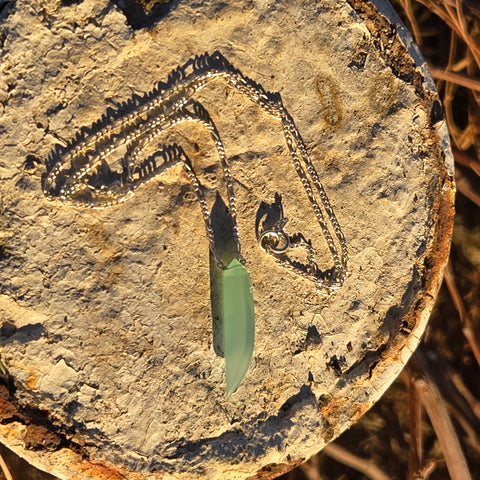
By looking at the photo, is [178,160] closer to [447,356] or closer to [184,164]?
[184,164]

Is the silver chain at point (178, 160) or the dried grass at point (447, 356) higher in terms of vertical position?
the silver chain at point (178, 160)

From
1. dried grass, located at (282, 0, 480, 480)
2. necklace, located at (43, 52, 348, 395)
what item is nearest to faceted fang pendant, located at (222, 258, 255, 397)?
necklace, located at (43, 52, 348, 395)

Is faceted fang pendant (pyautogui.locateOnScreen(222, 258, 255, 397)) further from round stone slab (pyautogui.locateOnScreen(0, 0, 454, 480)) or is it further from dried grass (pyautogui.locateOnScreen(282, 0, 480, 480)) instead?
dried grass (pyautogui.locateOnScreen(282, 0, 480, 480))

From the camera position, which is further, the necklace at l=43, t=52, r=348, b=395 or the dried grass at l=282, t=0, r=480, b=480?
the dried grass at l=282, t=0, r=480, b=480

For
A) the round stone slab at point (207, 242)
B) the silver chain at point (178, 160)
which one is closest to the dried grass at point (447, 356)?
the round stone slab at point (207, 242)

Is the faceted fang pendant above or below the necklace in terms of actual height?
below

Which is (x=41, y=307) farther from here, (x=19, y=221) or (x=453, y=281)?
(x=453, y=281)

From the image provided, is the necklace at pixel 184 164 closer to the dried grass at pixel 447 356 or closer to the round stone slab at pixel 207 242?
the round stone slab at pixel 207 242

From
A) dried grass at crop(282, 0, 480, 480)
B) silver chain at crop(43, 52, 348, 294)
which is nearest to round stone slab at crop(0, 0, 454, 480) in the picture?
silver chain at crop(43, 52, 348, 294)
